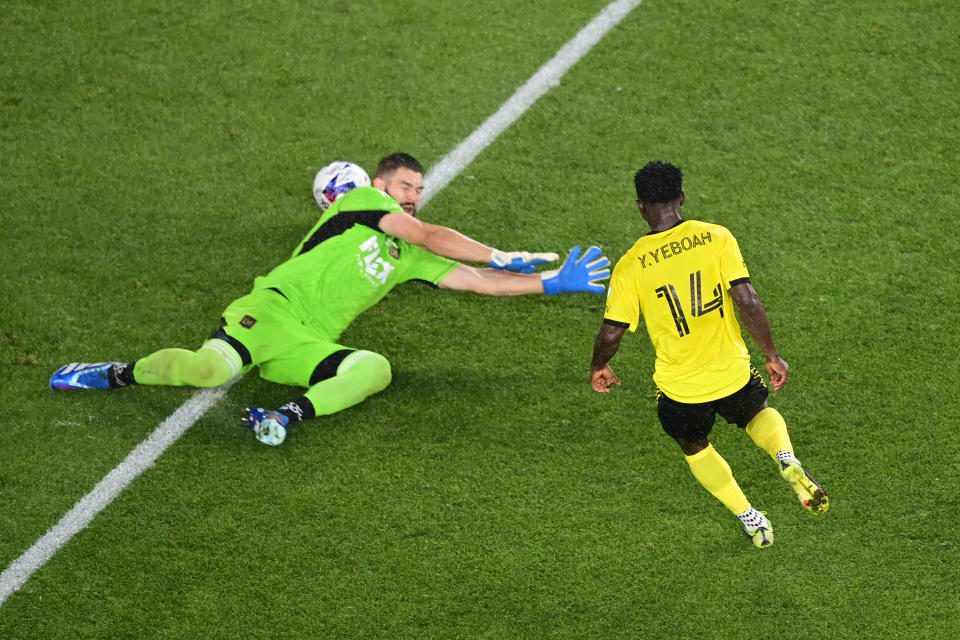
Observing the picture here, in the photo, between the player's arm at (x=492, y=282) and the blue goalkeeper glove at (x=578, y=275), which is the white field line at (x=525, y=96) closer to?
the player's arm at (x=492, y=282)

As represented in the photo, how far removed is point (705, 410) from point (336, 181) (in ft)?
10.8

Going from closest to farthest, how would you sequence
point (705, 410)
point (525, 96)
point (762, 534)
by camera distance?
point (705, 410) < point (762, 534) < point (525, 96)

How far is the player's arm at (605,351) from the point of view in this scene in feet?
19.6

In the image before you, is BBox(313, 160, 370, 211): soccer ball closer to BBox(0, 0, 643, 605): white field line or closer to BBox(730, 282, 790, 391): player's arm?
BBox(0, 0, 643, 605): white field line

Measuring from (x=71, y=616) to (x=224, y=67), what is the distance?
4670mm

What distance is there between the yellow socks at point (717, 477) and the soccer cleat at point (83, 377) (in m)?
3.46

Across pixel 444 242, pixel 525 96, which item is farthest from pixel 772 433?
pixel 525 96

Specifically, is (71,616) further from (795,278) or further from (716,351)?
(795,278)

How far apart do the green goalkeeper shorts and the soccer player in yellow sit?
6.39ft

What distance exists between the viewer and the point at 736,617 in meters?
6.25

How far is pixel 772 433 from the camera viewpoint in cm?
622

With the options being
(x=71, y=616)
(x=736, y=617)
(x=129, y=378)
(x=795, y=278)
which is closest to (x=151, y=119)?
(x=129, y=378)

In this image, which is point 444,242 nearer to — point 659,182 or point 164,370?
point 164,370

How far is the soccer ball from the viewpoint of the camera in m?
8.27
